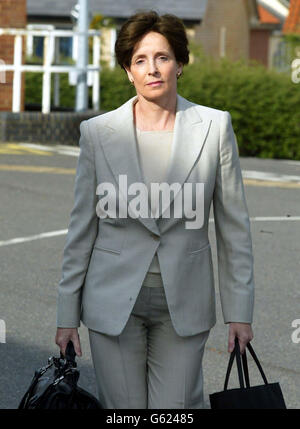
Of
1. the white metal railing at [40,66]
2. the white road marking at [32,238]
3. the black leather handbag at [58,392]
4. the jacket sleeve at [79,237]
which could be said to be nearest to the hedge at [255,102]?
the white metal railing at [40,66]

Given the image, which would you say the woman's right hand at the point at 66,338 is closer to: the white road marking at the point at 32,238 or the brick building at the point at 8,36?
the white road marking at the point at 32,238

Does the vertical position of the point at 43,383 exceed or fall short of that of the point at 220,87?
it falls short

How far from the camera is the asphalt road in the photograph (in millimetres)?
7168

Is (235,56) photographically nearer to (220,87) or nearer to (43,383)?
(220,87)

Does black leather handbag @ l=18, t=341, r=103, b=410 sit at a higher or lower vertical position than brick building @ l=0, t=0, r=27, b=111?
lower

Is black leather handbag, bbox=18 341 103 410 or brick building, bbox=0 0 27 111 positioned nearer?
black leather handbag, bbox=18 341 103 410

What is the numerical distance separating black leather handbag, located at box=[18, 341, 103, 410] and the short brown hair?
116 centimetres

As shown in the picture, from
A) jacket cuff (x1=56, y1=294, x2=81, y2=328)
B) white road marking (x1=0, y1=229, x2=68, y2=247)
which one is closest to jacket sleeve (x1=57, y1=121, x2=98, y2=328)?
jacket cuff (x1=56, y1=294, x2=81, y2=328)

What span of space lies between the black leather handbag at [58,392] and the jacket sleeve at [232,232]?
2.06 feet

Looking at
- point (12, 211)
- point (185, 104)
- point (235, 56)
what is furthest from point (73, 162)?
point (235, 56)

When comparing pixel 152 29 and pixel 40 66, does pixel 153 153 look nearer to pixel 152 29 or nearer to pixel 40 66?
pixel 152 29

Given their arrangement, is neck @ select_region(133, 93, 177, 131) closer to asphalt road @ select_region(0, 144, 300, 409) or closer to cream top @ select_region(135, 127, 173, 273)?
cream top @ select_region(135, 127, 173, 273)

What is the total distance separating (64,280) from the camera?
4.21m
